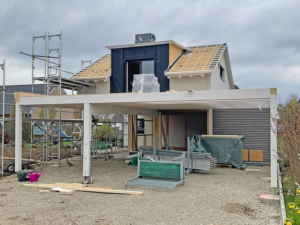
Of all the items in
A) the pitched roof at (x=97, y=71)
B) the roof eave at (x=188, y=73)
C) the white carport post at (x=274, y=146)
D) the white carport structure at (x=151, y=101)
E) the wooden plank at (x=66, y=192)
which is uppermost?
the pitched roof at (x=97, y=71)

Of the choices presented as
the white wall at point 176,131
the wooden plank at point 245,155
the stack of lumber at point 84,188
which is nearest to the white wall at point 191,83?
the wooden plank at point 245,155

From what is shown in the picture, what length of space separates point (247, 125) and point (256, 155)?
1.46 meters

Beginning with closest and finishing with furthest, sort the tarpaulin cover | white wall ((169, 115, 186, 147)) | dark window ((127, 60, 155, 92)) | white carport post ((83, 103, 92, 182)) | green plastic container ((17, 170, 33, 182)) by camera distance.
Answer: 1. white carport post ((83, 103, 92, 182))
2. green plastic container ((17, 170, 33, 182))
3. the tarpaulin cover
4. dark window ((127, 60, 155, 92))
5. white wall ((169, 115, 186, 147))

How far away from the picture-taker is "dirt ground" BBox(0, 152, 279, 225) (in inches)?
244

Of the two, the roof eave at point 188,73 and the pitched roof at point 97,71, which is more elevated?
the pitched roof at point 97,71

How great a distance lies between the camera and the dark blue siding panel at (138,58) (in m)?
15.1

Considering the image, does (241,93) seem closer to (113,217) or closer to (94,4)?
(113,217)

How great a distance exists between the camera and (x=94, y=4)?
34.0ft

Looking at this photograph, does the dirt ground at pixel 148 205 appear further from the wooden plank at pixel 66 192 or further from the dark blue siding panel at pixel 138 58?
the dark blue siding panel at pixel 138 58

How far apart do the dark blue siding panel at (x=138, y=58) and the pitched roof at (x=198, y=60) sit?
1.98ft

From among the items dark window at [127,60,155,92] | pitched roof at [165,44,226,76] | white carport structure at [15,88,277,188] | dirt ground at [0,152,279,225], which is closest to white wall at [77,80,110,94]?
dark window at [127,60,155,92]

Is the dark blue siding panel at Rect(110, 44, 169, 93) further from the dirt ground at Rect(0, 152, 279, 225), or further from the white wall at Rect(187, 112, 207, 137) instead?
the dirt ground at Rect(0, 152, 279, 225)

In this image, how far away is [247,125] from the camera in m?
14.0

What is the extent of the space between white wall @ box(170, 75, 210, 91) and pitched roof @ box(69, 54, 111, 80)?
150 inches
